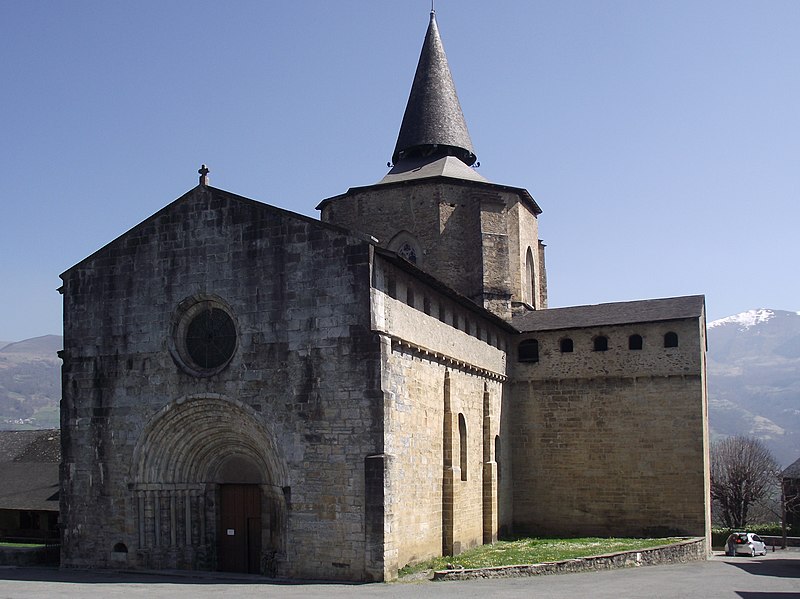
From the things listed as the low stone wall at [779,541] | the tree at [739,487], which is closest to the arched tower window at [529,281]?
the low stone wall at [779,541]

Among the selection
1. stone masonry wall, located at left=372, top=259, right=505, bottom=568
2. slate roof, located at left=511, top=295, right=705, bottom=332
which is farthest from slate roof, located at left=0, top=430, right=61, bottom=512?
slate roof, located at left=511, top=295, right=705, bottom=332

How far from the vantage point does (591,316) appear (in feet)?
107

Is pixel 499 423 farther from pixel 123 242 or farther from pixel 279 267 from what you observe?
pixel 123 242

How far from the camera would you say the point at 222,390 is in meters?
22.7

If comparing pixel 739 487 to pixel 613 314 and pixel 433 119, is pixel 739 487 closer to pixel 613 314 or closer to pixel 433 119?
pixel 613 314

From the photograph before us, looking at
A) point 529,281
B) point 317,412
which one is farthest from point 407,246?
point 317,412

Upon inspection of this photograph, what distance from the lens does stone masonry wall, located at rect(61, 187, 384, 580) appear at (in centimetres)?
2109

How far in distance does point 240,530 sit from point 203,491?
1507 millimetres

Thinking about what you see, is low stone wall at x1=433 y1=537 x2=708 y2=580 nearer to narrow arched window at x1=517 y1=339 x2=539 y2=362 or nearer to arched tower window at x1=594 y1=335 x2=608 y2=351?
arched tower window at x1=594 y1=335 x2=608 y2=351

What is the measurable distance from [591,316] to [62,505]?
62.2 ft

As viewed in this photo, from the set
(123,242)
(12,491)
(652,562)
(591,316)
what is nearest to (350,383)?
(123,242)

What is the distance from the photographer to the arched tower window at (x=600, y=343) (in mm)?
31453

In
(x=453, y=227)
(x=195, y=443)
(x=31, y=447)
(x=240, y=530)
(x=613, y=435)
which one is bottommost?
(x=240, y=530)

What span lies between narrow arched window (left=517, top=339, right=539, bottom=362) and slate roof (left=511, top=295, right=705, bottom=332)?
1.68 ft
